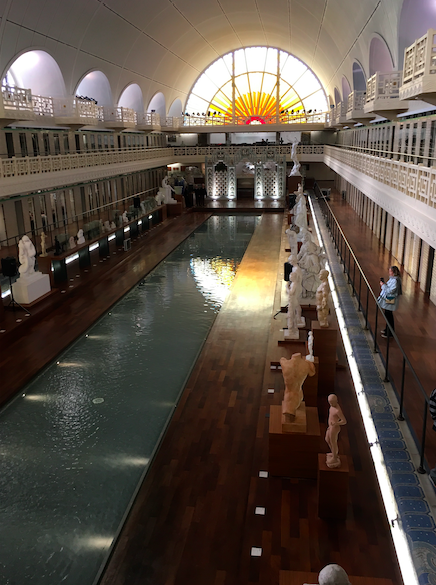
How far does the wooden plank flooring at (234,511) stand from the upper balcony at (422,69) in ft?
17.8

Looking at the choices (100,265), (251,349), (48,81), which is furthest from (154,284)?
(48,81)

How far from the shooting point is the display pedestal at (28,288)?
13664 millimetres

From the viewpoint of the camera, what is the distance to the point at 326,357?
8.89 m

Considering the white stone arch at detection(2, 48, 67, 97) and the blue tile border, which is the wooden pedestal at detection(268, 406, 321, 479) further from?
the white stone arch at detection(2, 48, 67, 97)

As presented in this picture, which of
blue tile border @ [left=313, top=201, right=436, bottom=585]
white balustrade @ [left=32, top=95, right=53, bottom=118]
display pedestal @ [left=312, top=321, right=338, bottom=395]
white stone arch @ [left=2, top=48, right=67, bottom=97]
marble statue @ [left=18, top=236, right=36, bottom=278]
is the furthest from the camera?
white stone arch @ [left=2, top=48, right=67, bottom=97]

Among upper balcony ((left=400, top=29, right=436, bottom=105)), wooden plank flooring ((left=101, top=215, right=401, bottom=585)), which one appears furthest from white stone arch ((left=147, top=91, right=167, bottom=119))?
wooden plank flooring ((left=101, top=215, right=401, bottom=585))

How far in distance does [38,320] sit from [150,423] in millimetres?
5950

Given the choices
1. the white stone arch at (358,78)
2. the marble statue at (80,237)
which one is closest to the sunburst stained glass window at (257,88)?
the white stone arch at (358,78)

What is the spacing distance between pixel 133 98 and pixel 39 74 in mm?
14332

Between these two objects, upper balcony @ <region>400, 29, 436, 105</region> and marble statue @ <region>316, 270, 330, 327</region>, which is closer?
upper balcony @ <region>400, 29, 436, 105</region>

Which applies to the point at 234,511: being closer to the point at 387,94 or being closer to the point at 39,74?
the point at 387,94

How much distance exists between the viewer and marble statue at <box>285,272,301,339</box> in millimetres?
10242

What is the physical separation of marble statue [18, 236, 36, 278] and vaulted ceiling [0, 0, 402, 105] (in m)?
8.44

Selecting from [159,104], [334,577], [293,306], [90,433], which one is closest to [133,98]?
[159,104]
